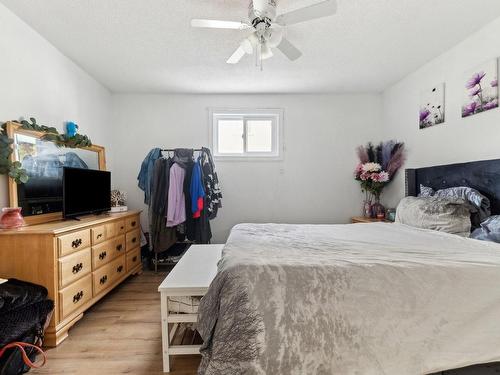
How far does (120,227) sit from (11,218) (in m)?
1.00

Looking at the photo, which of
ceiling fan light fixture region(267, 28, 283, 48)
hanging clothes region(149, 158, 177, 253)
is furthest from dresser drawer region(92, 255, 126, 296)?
ceiling fan light fixture region(267, 28, 283, 48)

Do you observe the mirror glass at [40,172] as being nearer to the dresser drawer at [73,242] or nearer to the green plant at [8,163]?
the green plant at [8,163]

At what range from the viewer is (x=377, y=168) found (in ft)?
11.0

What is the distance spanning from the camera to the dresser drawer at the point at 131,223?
2927 mm

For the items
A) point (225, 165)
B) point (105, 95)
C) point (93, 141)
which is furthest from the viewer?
point (225, 165)

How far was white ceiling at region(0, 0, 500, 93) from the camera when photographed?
1.91 metres

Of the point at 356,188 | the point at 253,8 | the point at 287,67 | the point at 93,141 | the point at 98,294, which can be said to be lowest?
the point at 98,294

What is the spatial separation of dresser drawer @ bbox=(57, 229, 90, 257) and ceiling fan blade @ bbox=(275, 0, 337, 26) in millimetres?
2100

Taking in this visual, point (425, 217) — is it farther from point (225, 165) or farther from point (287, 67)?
point (225, 165)

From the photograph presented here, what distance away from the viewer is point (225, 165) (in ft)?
12.4

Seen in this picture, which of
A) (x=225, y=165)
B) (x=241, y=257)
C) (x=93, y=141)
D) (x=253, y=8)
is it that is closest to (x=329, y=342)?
(x=241, y=257)

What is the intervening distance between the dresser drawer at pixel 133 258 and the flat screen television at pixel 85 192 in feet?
1.90

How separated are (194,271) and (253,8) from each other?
69.5 inches

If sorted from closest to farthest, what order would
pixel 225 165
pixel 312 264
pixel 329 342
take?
pixel 329 342, pixel 312 264, pixel 225 165
